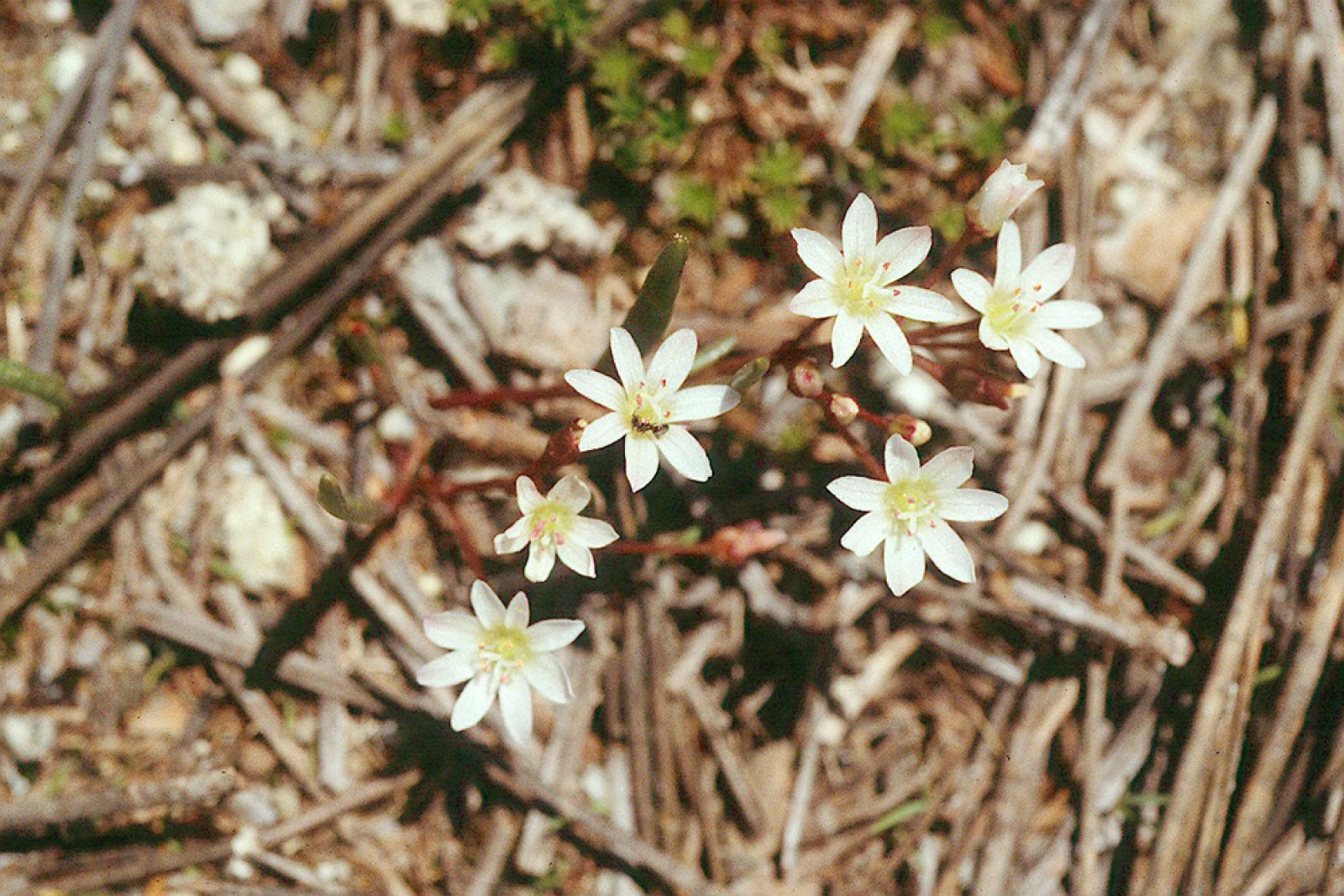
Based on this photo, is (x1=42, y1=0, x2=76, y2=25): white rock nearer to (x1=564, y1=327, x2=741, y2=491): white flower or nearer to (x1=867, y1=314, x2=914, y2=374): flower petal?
(x1=564, y1=327, x2=741, y2=491): white flower

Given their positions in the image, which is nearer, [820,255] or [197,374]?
[820,255]

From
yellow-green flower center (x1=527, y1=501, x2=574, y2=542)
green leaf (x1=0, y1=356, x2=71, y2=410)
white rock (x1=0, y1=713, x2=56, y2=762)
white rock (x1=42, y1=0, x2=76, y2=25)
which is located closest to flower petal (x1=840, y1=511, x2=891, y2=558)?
yellow-green flower center (x1=527, y1=501, x2=574, y2=542)

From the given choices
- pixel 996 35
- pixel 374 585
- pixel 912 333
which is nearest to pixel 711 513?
pixel 912 333

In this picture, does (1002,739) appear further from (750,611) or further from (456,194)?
(456,194)

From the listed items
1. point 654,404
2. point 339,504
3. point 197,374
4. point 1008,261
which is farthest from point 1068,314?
point 197,374

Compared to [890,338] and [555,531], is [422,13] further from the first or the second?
[890,338]

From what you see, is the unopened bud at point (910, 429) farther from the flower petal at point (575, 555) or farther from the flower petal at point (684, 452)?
the flower petal at point (575, 555)
